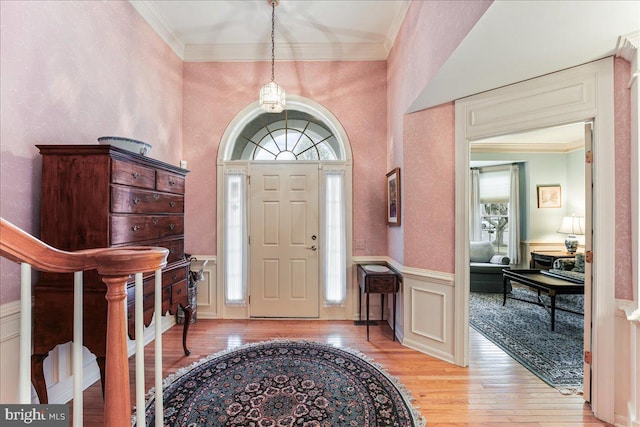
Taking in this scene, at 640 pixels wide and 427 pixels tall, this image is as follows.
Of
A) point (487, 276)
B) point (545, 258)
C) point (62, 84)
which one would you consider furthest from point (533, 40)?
point (545, 258)

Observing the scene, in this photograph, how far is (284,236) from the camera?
3.65 meters

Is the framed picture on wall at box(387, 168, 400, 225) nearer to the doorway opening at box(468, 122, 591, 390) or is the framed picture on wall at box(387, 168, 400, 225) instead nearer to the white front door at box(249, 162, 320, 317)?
the white front door at box(249, 162, 320, 317)

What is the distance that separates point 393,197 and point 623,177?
1832 mm

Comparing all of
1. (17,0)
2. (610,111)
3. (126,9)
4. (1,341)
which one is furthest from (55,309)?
(610,111)

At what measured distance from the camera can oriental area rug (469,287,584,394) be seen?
2.45m

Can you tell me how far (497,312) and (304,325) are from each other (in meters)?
2.76

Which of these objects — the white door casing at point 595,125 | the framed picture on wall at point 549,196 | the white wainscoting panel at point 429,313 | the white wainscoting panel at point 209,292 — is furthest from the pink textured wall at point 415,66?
the framed picture on wall at point 549,196

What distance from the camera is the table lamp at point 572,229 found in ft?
16.7

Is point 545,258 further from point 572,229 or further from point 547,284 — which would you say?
point 547,284

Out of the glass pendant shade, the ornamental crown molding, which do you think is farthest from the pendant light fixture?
the ornamental crown molding

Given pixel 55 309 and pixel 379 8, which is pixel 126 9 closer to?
pixel 379 8

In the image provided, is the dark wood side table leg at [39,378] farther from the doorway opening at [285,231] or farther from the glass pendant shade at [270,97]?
the glass pendant shade at [270,97]

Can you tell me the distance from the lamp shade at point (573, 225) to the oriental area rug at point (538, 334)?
1.44 metres

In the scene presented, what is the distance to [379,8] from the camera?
115 inches
